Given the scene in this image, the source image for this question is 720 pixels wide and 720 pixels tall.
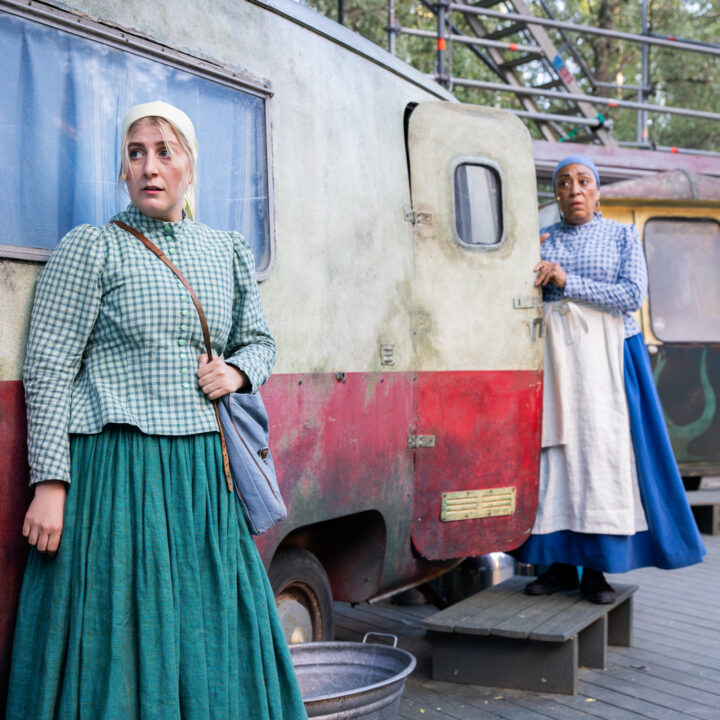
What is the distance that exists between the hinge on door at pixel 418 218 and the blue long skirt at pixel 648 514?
1.28 m

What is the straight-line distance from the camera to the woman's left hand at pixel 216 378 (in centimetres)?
254

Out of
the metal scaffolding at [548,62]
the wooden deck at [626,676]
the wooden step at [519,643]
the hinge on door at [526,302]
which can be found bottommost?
the wooden deck at [626,676]

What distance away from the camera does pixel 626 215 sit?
310 inches

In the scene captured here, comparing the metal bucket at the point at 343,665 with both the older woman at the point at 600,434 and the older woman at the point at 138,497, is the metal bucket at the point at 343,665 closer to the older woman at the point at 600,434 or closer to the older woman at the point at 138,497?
the older woman at the point at 138,497

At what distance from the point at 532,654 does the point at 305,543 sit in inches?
43.6

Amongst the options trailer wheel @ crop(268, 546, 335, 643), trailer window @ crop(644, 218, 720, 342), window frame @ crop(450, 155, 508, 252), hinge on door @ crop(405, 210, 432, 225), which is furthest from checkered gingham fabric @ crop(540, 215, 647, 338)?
trailer window @ crop(644, 218, 720, 342)

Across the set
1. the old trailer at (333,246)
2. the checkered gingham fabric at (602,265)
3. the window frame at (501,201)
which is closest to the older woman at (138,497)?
the old trailer at (333,246)

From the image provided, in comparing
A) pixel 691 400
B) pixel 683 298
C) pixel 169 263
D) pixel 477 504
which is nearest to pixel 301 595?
pixel 477 504

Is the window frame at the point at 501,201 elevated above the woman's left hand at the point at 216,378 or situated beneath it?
elevated above

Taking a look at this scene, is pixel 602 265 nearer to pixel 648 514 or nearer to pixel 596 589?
pixel 648 514

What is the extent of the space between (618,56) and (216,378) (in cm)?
1709

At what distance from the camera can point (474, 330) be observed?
14.0ft

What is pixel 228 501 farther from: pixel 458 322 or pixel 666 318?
pixel 666 318

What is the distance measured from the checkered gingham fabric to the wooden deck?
156 cm
